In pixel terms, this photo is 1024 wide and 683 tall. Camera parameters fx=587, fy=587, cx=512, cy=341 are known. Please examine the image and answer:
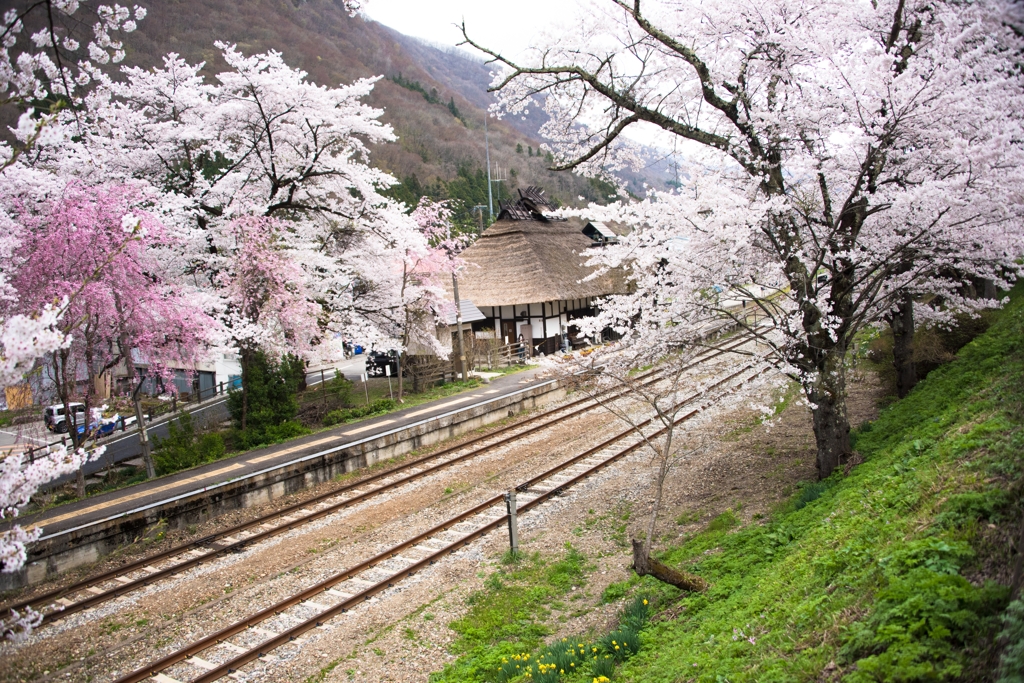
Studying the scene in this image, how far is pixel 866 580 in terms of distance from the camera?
4.31 m

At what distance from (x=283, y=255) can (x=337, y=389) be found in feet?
16.9

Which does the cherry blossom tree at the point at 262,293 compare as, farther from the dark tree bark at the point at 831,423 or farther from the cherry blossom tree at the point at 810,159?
the dark tree bark at the point at 831,423

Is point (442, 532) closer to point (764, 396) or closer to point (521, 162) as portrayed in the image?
point (764, 396)

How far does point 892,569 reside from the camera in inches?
163

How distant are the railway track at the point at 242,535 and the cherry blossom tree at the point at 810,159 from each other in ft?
4.96

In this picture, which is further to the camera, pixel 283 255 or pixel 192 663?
pixel 283 255

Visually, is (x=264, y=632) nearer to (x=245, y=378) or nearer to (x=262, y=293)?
(x=245, y=378)

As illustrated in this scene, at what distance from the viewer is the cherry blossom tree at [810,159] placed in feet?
25.1

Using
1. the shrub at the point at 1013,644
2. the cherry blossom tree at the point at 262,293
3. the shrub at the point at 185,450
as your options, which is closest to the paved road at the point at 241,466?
the shrub at the point at 185,450

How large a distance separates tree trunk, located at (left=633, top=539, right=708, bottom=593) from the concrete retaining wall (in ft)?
17.4

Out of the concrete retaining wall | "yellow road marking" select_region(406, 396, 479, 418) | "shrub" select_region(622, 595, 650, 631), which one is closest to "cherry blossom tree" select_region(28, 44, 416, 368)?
"yellow road marking" select_region(406, 396, 479, 418)

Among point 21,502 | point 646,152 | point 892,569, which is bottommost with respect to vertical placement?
point 892,569

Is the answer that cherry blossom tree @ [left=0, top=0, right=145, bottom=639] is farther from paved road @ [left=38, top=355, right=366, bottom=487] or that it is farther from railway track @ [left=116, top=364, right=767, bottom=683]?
paved road @ [left=38, top=355, right=366, bottom=487]

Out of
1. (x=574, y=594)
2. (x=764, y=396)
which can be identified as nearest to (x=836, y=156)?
(x=574, y=594)
